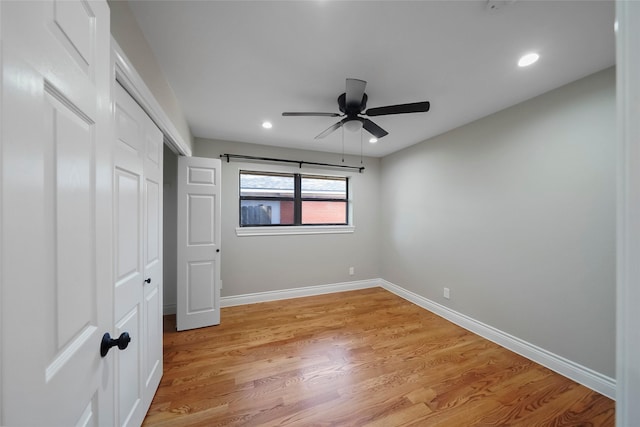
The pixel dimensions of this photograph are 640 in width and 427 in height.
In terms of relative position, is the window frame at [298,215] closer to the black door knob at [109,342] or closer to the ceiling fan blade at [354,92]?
the ceiling fan blade at [354,92]

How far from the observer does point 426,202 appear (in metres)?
3.26

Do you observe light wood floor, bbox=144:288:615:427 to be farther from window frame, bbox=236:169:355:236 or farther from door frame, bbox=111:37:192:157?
door frame, bbox=111:37:192:157

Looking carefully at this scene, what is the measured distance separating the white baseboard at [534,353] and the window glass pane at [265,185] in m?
2.68

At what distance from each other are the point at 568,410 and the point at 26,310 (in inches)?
110

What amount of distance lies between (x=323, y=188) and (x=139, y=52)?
2913mm

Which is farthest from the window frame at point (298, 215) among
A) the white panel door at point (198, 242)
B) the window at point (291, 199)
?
the white panel door at point (198, 242)

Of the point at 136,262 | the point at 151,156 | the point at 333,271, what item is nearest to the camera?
the point at 136,262

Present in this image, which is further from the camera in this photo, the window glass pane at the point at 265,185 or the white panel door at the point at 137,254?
the window glass pane at the point at 265,185

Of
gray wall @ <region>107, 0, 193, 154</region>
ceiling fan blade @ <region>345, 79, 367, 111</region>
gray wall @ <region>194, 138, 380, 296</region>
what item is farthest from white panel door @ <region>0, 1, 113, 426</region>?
gray wall @ <region>194, 138, 380, 296</region>

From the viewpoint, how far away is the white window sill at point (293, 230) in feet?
11.1

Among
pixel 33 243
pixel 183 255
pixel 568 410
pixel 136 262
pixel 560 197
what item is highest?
pixel 560 197

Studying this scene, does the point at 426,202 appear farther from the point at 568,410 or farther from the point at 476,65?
the point at 568,410

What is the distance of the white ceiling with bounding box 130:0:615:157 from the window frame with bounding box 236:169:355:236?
135cm

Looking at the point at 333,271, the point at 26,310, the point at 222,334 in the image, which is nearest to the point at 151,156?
the point at 26,310
